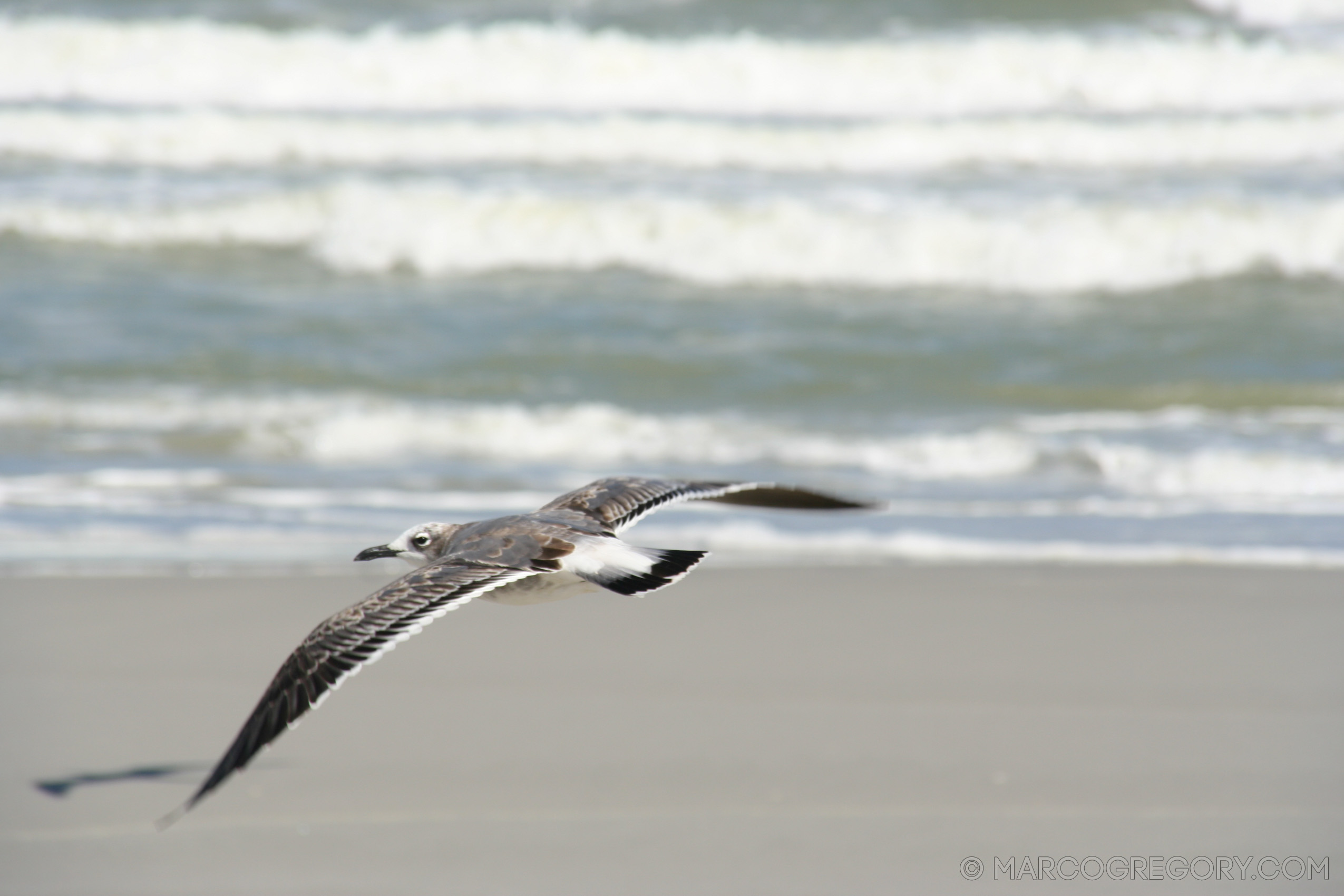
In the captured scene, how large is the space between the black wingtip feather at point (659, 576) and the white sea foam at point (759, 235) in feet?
24.6

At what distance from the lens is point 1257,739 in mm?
3945

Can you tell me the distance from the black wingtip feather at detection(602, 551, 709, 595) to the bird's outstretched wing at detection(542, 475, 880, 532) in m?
0.65

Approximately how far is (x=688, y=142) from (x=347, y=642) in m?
11.0

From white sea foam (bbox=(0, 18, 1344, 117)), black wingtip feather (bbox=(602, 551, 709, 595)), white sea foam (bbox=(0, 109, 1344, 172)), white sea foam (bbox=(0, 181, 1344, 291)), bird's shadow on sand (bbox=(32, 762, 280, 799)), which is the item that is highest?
white sea foam (bbox=(0, 18, 1344, 117))

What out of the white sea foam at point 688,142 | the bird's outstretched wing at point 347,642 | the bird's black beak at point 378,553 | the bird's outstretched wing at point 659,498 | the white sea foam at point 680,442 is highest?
the white sea foam at point 688,142

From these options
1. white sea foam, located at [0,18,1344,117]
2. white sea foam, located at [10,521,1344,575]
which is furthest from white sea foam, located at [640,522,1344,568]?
white sea foam, located at [0,18,1344,117]

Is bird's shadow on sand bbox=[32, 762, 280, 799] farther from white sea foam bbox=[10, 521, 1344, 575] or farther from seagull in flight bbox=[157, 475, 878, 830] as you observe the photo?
white sea foam bbox=[10, 521, 1344, 575]

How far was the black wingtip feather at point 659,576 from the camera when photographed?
3371 millimetres

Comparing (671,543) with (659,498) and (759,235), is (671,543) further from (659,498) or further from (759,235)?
(759,235)

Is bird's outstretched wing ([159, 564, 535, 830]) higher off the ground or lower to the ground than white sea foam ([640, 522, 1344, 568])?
lower

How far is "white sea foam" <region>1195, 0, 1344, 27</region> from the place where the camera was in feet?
51.2

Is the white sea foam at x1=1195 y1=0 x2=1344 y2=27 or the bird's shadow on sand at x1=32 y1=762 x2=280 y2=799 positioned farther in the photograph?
the white sea foam at x1=1195 y1=0 x2=1344 y2=27

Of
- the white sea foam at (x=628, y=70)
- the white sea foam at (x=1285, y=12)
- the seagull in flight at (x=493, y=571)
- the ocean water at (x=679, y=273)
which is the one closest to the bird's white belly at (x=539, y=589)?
the seagull in flight at (x=493, y=571)

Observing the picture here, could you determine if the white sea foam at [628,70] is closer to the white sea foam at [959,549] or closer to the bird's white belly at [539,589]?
the white sea foam at [959,549]
